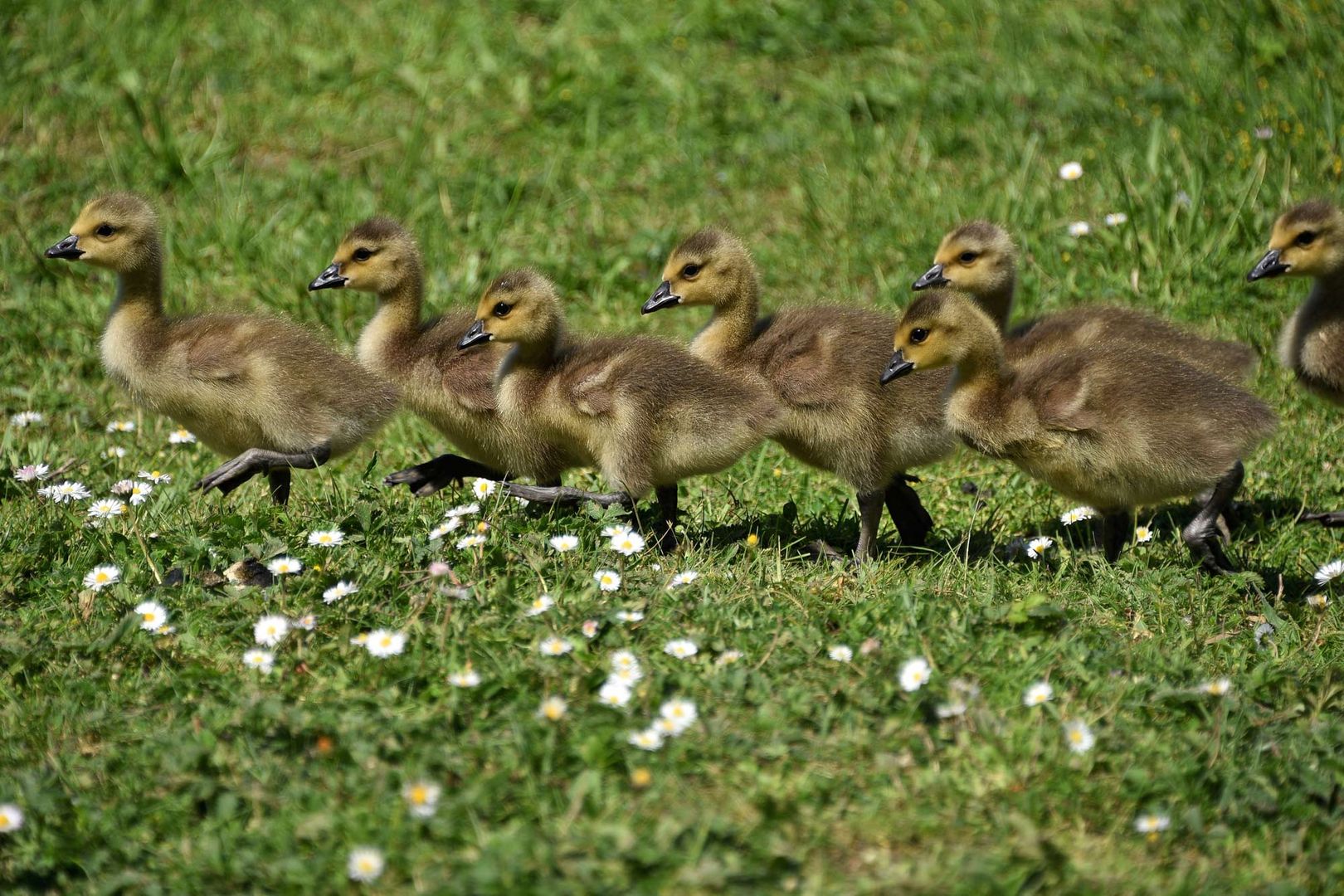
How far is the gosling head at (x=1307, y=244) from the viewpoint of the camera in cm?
555

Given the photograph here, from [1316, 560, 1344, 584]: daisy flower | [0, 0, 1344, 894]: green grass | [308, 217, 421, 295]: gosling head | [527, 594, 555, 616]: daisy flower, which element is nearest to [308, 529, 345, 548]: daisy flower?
[0, 0, 1344, 894]: green grass

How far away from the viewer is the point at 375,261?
5723 mm

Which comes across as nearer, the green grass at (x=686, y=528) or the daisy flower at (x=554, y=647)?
the green grass at (x=686, y=528)

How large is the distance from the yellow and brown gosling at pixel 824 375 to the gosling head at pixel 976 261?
0.60 meters

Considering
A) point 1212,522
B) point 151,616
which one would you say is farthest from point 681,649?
point 1212,522

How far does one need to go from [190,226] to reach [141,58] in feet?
6.69

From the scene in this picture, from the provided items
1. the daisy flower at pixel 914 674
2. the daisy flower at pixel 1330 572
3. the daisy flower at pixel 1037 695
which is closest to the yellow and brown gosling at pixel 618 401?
the daisy flower at pixel 914 674

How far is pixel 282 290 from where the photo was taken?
24.1 feet

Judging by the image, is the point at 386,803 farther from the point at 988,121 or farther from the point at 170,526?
the point at 988,121

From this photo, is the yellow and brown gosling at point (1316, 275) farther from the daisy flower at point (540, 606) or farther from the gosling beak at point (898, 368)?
the daisy flower at point (540, 606)

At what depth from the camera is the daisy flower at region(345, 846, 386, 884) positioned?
309 cm

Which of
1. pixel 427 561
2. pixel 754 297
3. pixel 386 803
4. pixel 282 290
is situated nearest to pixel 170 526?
pixel 427 561

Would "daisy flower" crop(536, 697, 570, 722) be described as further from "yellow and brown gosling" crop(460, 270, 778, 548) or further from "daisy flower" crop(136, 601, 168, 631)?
"yellow and brown gosling" crop(460, 270, 778, 548)

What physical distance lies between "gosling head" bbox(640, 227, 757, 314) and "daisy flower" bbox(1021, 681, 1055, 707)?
223cm
